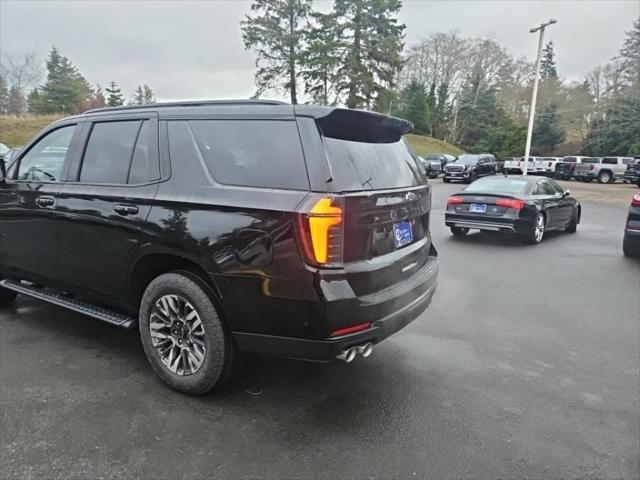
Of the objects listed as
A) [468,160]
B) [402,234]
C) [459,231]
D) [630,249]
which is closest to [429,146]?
[468,160]

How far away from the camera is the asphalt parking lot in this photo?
7.50 feet

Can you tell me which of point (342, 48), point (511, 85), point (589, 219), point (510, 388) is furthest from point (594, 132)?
point (510, 388)

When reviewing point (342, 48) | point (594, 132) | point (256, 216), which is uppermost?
point (342, 48)

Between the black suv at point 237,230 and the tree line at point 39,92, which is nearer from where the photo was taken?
the black suv at point 237,230

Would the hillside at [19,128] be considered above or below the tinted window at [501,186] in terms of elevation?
above

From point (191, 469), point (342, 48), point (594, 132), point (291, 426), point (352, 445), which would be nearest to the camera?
point (191, 469)

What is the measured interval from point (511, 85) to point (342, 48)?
30585 millimetres

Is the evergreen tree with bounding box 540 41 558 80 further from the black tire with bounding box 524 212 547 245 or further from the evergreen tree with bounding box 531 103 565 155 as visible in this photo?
the black tire with bounding box 524 212 547 245

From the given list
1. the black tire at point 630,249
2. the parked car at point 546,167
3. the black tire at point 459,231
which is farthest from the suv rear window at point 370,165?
the parked car at point 546,167

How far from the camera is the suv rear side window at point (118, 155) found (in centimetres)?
304

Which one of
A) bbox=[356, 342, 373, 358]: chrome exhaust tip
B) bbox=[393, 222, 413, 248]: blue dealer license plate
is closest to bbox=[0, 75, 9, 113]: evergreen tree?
bbox=[393, 222, 413, 248]: blue dealer license plate

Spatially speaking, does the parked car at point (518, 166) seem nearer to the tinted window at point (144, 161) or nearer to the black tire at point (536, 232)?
the black tire at point (536, 232)

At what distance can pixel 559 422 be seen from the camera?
272 centimetres

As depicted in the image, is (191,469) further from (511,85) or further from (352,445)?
(511,85)
